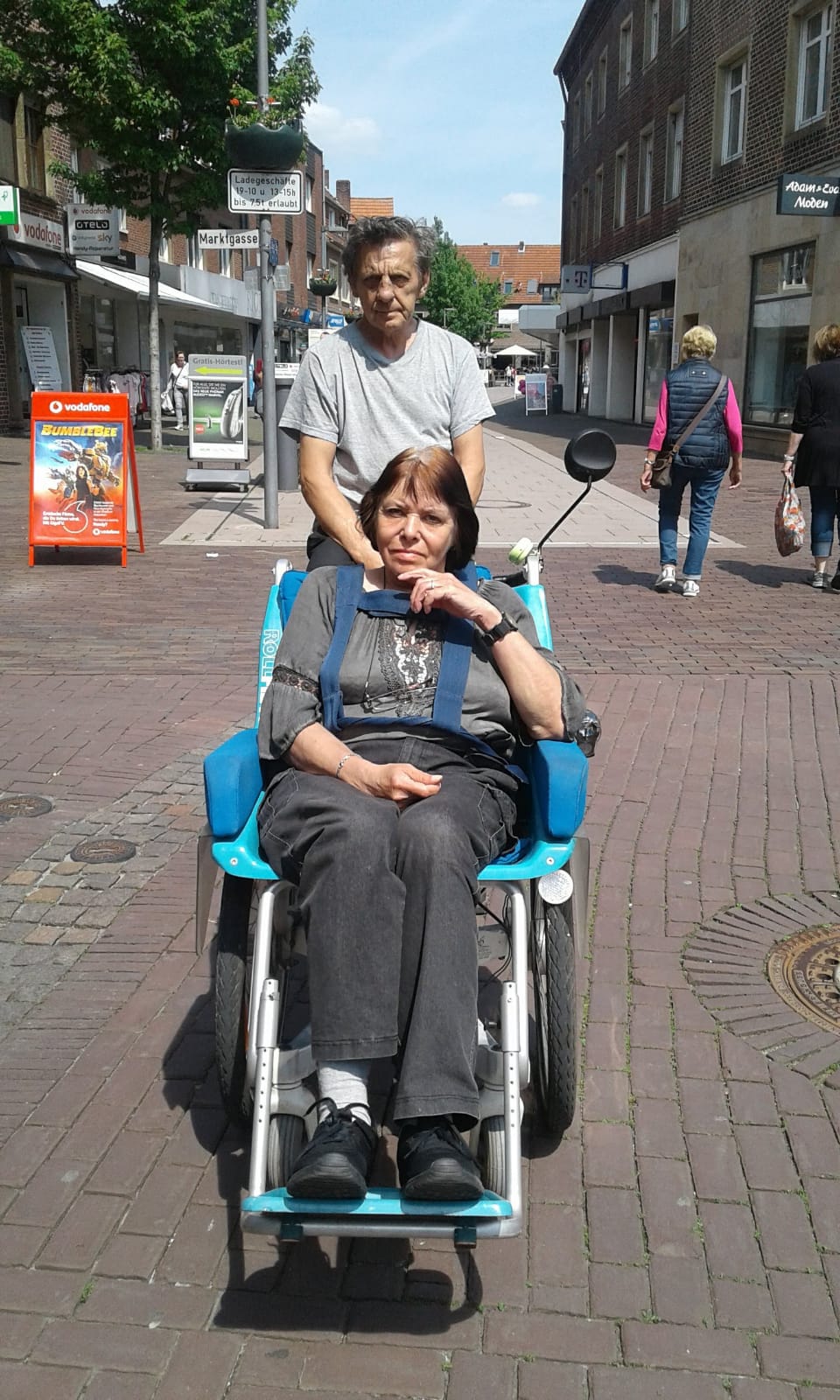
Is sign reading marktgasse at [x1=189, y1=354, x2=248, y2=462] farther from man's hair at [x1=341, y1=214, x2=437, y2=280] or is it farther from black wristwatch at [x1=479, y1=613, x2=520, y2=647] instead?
black wristwatch at [x1=479, y1=613, x2=520, y2=647]

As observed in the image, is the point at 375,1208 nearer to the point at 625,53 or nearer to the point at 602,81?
the point at 625,53

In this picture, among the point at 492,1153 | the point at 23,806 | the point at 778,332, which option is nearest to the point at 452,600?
the point at 492,1153

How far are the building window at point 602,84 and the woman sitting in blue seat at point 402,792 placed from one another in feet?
128

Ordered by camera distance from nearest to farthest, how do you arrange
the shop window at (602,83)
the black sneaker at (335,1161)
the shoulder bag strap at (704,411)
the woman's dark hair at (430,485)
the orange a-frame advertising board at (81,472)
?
the black sneaker at (335,1161) < the woman's dark hair at (430,485) < the shoulder bag strap at (704,411) < the orange a-frame advertising board at (81,472) < the shop window at (602,83)

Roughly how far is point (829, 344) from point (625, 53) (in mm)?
29559

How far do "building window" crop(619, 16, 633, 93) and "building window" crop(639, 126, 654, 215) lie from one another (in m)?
2.81

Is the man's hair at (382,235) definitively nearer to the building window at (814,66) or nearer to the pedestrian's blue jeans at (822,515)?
the pedestrian's blue jeans at (822,515)

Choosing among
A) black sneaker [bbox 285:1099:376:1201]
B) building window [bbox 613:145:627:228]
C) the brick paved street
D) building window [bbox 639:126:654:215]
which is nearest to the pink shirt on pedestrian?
the brick paved street

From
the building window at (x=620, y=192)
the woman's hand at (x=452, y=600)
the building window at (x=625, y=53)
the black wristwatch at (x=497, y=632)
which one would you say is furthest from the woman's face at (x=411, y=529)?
the building window at (x=625, y=53)

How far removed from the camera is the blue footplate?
2283mm

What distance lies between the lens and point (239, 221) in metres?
49.6

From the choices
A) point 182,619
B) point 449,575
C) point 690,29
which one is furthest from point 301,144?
point 690,29

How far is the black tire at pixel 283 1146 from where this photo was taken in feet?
7.93

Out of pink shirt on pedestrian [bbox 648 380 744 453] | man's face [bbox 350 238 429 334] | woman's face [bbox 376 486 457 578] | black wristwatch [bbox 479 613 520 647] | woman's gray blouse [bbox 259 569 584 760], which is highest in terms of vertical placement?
man's face [bbox 350 238 429 334]
